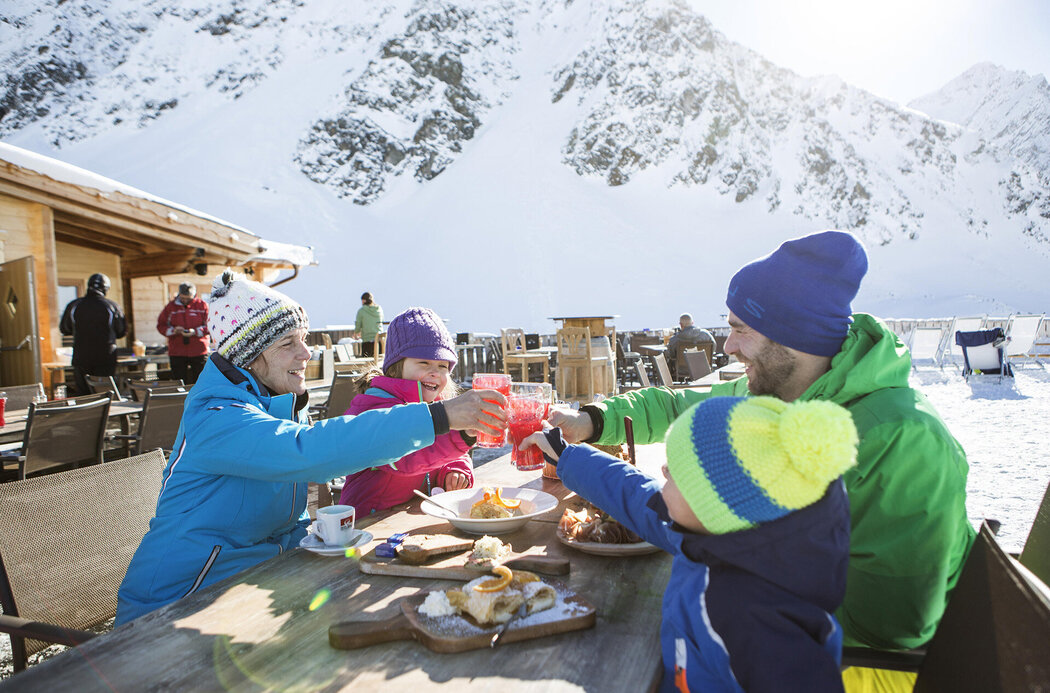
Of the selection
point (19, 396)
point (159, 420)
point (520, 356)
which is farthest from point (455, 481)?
point (520, 356)

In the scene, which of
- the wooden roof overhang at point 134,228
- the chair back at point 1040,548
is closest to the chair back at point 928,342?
the chair back at point 1040,548

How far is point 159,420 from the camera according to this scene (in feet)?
14.2

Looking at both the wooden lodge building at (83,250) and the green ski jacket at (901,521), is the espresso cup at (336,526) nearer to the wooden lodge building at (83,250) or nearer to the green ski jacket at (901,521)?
the green ski jacket at (901,521)

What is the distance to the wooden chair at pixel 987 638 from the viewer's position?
94cm

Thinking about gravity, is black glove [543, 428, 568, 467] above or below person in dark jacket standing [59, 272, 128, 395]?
below

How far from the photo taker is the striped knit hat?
6.31ft

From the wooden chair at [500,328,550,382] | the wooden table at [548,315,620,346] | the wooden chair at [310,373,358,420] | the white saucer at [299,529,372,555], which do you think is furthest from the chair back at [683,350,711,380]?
the white saucer at [299,529,372,555]

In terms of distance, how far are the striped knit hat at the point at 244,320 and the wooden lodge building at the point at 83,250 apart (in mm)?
7979

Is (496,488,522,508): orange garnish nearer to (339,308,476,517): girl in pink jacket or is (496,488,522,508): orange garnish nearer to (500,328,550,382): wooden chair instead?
(339,308,476,517): girl in pink jacket

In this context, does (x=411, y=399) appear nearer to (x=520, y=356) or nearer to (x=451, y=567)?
(x=451, y=567)

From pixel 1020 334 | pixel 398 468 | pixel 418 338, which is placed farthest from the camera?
pixel 1020 334

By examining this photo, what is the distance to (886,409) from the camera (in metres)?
1.46

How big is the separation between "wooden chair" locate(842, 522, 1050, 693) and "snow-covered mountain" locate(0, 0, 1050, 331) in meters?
32.7

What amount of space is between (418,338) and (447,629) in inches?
60.7
